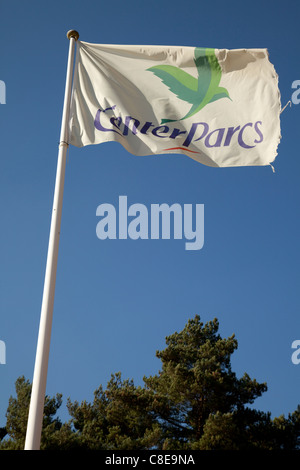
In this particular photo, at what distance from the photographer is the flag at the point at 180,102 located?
27.3 feet

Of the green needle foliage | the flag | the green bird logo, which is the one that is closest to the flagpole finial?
the flag

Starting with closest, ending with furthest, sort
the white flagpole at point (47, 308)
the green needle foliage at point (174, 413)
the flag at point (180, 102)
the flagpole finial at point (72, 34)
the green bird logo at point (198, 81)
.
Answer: the white flagpole at point (47, 308)
the flag at point (180, 102)
the flagpole finial at point (72, 34)
the green bird logo at point (198, 81)
the green needle foliage at point (174, 413)

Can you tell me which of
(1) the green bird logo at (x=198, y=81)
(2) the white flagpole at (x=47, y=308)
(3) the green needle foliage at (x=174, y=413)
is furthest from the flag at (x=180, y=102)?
(3) the green needle foliage at (x=174, y=413)

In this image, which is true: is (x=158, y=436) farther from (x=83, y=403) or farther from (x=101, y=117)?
(x=101, y=117)

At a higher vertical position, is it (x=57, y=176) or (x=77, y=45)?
(x=77, y=45)

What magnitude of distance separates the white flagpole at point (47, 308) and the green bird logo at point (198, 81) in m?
1.88

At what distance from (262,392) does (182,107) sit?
2061cm

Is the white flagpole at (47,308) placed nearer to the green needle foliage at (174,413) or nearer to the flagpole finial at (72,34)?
the flagpole finial at (72,34)

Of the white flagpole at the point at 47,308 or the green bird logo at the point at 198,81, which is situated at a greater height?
the green bird logo at the point at 198,81

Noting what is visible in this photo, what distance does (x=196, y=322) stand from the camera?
2934 centimetres

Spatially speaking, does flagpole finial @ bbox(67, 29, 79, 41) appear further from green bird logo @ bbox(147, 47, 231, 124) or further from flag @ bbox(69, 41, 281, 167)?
green bird logo @ bbox(147, 47, 231, 124)
